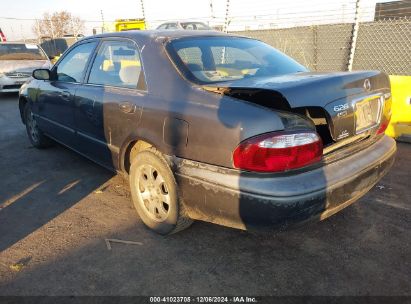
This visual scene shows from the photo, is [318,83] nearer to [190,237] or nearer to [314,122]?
[314,122]

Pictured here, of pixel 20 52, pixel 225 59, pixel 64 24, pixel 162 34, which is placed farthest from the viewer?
pixel 64 24

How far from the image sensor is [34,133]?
5426 mm

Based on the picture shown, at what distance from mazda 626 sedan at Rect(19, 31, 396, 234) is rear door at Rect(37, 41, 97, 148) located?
253mm

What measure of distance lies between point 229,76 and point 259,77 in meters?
0.24

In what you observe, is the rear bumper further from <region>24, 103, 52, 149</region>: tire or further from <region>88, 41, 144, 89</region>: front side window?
<region>24, 103, 52, 149</region>: tire

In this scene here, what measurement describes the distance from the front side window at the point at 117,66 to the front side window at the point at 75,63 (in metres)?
0.25

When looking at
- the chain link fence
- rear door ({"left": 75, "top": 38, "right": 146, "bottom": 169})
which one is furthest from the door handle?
the chain link fence

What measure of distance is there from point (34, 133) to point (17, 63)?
6.68 m

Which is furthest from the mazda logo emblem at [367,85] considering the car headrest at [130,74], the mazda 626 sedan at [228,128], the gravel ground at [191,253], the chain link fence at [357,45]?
the chain link fence at [357,45]

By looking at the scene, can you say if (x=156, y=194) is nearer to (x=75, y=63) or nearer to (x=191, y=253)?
(x=191, y=253)

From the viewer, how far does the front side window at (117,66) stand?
307 centimetres

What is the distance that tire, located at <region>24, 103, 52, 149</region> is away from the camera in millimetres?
5268

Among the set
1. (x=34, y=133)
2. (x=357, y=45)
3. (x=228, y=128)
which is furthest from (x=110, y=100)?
(x=357, y=45)

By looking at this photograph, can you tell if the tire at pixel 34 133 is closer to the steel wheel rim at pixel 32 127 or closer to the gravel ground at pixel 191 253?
the steel wheel rim at pixel 32 127
